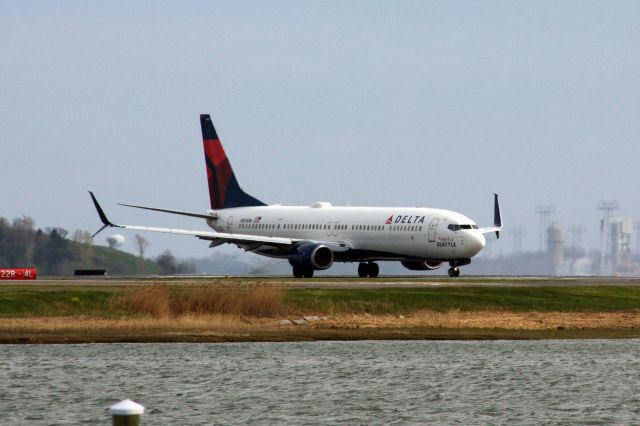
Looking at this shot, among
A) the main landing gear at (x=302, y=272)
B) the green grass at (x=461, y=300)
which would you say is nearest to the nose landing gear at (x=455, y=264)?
the main landing gear at (x=302, y=272)

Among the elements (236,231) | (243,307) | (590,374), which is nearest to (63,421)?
(590,374)

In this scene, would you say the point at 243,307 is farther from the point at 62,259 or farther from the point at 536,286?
the point at 62,259

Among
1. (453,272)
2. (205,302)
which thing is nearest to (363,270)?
(453,272)

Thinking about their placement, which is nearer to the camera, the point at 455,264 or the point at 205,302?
the point at 205,302

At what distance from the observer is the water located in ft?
129

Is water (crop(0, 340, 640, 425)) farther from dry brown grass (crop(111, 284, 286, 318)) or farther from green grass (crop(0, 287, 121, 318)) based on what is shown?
green grass (crop(0, 287, 121, 318))

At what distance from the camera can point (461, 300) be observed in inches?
2879

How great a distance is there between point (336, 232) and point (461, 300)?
90.9ft

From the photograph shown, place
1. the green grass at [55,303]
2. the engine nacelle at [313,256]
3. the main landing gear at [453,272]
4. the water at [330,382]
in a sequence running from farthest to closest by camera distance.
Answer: the main landing gear at [453,272] → the engine nacelle at [313,256] → the green grass at [55,303] → the water at [330,382]

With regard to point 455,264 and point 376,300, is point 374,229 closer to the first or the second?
point 455,264

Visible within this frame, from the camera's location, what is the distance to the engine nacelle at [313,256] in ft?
316

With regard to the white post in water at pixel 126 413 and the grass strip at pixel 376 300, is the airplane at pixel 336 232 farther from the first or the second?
the white post in water at pixel 126 413

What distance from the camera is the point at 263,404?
41.7 metres

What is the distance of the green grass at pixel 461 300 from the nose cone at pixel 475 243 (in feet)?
42.4
